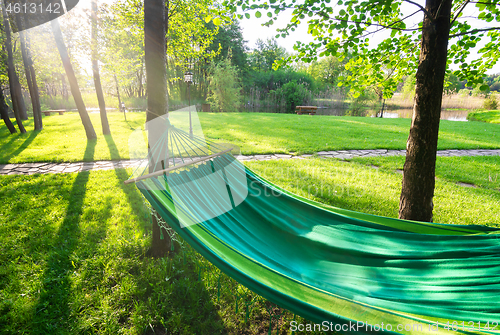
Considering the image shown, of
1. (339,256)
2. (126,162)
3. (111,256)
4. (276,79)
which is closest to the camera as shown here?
(339,256)

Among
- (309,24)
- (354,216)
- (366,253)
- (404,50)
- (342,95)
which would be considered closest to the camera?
(366,253)

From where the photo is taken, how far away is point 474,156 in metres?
4.46

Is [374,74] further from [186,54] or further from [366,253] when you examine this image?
[186,54]

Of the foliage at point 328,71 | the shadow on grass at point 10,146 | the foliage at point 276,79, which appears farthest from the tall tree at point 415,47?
the foliage at point 328,71

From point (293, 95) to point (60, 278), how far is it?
696 inches

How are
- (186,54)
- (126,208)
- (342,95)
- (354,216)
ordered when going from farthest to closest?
(342,95) < (186,54) < (126,208) < (354,216)

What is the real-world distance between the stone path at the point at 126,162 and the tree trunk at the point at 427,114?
255 centimetres

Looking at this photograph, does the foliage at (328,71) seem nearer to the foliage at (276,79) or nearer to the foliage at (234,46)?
the foliage at (276,79)

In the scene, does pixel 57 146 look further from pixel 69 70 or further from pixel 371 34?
pixel 371 34

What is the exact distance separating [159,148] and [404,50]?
221 cm

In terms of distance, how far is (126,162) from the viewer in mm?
3998

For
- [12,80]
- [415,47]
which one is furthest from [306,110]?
[12,80]

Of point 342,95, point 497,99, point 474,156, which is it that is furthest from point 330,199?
point 497,99

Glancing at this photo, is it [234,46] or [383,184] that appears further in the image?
[234,46]
